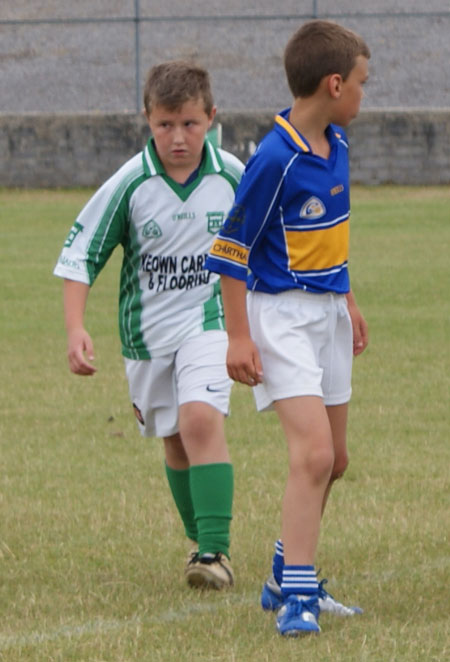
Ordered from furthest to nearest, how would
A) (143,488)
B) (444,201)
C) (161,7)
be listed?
(161,7) < (444,201) < (143,488)

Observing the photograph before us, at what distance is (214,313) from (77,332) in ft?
1.73

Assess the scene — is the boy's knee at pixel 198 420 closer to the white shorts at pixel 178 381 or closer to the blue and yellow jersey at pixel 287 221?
the white shorts at pixel 178 381

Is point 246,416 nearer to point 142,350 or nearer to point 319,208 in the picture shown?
point 142,350

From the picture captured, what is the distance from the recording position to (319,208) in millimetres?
4062

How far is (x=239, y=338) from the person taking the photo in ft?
13.0

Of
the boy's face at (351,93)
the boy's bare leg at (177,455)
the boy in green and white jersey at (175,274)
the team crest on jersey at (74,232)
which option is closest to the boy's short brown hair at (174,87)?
the boy in green and white jersey at (175,274)

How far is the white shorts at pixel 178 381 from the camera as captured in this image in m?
4.66

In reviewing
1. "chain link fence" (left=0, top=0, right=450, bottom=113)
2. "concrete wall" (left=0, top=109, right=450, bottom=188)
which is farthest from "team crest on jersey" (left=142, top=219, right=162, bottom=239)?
"chain link fence" (left=0, top=0, right=450, bottom=113)

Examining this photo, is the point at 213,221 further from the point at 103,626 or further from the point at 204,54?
the point at 204,54

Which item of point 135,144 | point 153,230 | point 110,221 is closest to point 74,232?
point 110,221

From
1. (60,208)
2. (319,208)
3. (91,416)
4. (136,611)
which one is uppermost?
(319,208)

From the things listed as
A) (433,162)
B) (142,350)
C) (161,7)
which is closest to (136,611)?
(142,350)

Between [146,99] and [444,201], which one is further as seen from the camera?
[444,201]

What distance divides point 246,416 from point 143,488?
170 cm
